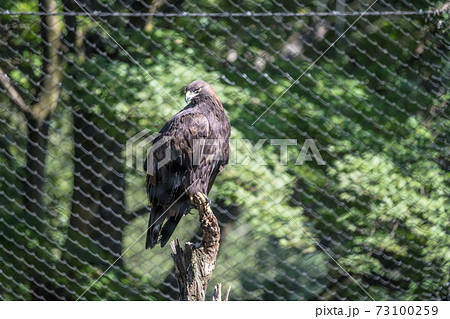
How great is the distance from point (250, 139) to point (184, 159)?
0.49 m

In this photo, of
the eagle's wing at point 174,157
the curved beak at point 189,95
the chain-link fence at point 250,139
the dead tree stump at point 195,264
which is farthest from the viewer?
the chain-link fence at point 250,139

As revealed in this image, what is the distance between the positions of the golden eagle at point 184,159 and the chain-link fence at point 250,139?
0.34 metres

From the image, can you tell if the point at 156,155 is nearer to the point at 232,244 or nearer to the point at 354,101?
the point at 232,244

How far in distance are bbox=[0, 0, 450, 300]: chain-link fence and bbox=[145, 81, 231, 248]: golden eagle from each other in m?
0.34

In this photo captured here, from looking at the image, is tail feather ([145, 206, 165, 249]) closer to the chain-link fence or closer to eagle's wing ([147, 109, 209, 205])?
eagle's wing ([147, 109, 209, 205])

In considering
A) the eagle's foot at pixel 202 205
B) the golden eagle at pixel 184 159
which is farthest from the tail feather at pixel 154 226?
the eagle's foot at pixel 202 205

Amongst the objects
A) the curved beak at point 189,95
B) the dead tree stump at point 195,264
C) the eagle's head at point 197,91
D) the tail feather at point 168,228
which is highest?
the eagle's head at point 197,91

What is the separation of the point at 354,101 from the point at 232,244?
32.8 inches

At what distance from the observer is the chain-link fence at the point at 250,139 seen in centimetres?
243

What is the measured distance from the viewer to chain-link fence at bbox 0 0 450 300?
2430 mm

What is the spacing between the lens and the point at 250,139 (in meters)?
2.43

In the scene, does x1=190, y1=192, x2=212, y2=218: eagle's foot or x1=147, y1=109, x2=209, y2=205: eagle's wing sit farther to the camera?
x1=147, y1=109, x2=209, y2=205: eagle's wing

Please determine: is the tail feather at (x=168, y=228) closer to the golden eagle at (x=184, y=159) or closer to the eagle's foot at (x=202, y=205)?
the golden eagle at (x=184, y=159)

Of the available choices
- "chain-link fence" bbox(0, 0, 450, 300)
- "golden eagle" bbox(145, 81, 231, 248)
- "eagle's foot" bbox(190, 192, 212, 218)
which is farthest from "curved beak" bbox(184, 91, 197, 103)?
"eagle's foot" bbox(190, 192, 212, 218)
